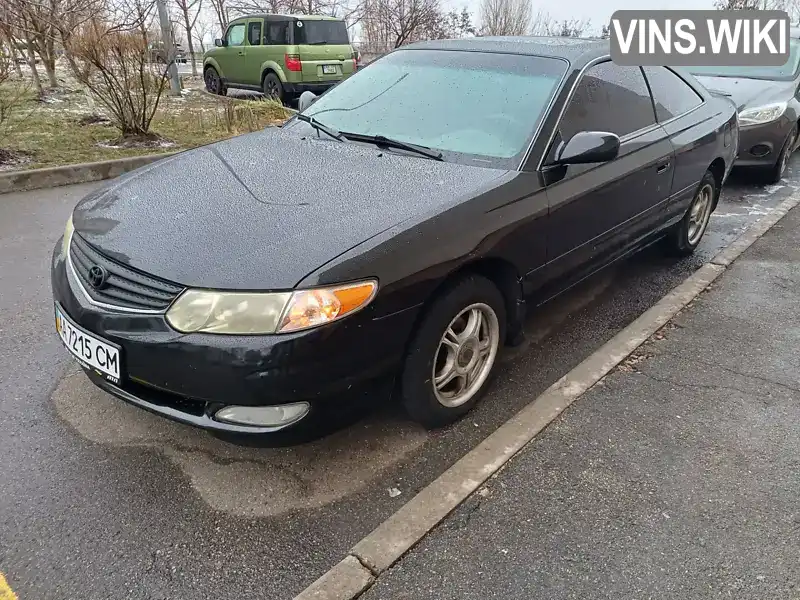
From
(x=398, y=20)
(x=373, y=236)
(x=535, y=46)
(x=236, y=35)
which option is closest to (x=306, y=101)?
(x=535, y=46)

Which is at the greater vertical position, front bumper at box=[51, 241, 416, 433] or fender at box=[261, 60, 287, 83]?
fender at box=[261, 60, 287, 83]

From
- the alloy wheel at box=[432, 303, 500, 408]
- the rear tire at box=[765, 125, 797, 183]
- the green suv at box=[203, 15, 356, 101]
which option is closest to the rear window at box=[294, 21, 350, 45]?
the green suv at box=[203, 15, 356, 101]

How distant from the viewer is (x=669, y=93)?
13.8ft

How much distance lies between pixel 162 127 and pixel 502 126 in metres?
7.50

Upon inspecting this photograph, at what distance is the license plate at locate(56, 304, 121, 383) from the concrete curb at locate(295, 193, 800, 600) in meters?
1.02

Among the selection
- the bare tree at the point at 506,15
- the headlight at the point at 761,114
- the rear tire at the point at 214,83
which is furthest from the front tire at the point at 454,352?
the bare tree at the point at 506,15

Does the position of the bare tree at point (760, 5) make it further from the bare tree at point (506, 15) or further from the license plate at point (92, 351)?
the license plate at point (92, 351)

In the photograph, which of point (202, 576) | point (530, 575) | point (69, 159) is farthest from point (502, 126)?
point (69, 159)

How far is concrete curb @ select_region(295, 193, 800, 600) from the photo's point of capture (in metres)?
2.03

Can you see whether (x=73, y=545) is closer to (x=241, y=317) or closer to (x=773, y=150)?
(x=241, y=317)

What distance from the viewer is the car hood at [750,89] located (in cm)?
692

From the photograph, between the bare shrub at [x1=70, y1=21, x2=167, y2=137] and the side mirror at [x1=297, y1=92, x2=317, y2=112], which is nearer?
the side mirror at [x1=297, y1=92, x2=317, y2=112]

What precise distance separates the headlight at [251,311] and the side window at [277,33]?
11.3 metres

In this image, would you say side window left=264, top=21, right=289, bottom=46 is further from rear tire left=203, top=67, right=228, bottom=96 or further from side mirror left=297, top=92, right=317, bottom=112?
side mirror left=297, top=92, right=317, bottom=112
